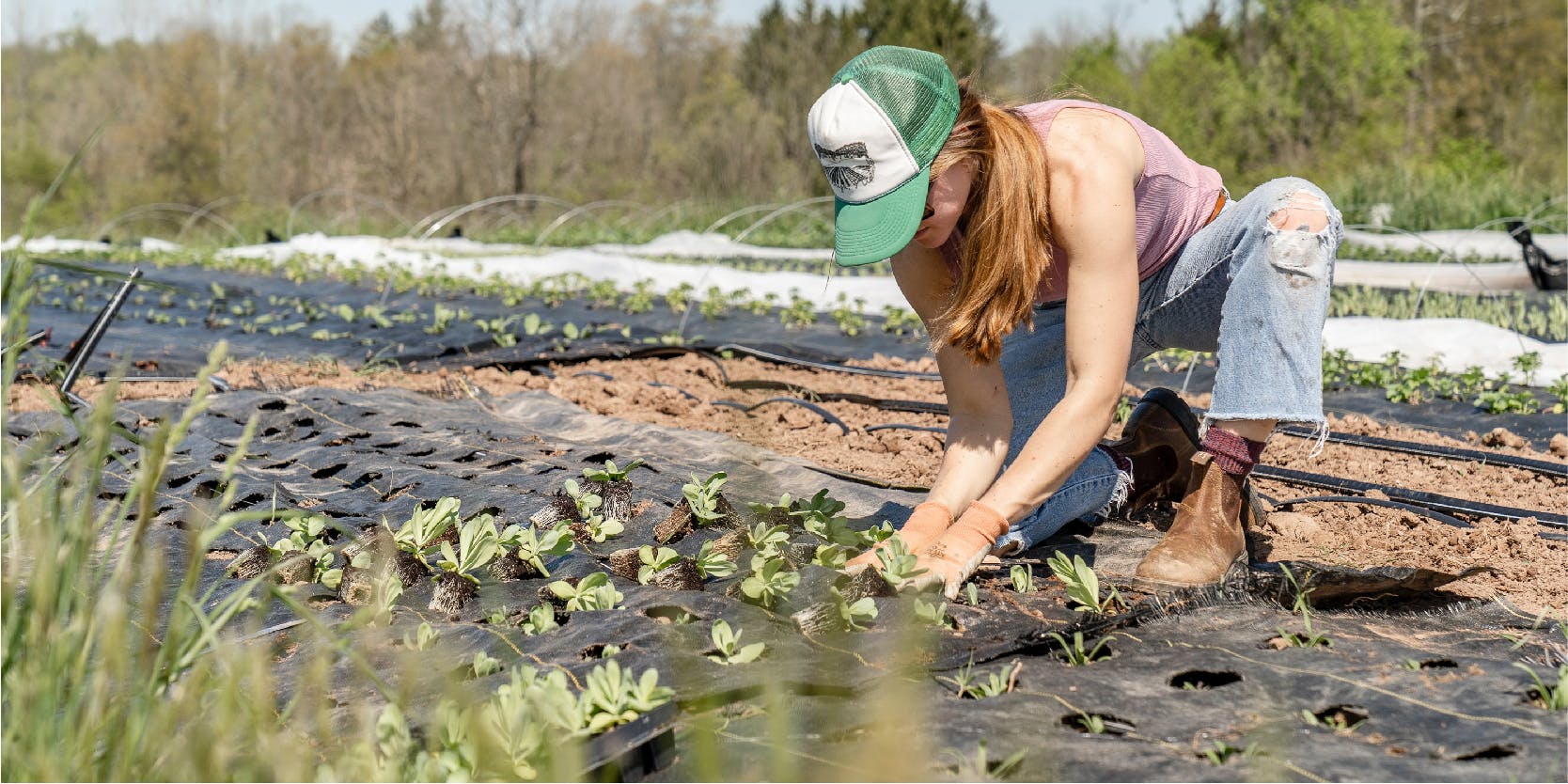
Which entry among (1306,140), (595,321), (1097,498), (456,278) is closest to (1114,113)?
(1097,498)

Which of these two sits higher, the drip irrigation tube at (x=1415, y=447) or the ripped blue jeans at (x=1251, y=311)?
the ripped blue jeans at (x=1251, y=311)

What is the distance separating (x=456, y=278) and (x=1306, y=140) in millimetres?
11614

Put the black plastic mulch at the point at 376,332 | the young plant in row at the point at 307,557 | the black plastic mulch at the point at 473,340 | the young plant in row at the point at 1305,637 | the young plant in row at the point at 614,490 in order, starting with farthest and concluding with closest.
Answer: the black plastic mulch at the point at 376,332, the black plastic mulch at the point at 473,340, the young plant in row at the point at 614,490, the young plant in row at the point at 307,557, the young plant in row at the point at 1305,637

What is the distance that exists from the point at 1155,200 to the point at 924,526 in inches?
32.7

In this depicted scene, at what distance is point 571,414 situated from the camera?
4.11m

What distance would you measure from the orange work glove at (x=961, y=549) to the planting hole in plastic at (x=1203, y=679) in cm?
40

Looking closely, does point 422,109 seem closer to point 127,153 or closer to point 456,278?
point 127,153

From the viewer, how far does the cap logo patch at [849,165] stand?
1.92m

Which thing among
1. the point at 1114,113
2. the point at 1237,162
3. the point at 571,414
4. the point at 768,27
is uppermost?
the point at 768,27

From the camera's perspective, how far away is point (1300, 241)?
7.24ft

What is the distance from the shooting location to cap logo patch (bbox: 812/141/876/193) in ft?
6.30

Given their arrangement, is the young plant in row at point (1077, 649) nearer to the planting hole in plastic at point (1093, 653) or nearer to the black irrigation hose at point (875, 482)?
the planting hole in plastic at point (1093, 653)

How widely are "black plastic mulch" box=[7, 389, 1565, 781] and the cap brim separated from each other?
538 mm

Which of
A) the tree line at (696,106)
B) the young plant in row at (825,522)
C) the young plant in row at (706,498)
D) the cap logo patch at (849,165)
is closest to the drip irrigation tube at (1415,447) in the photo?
Answer: the young plant in row at (825,522)
